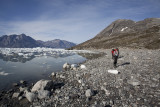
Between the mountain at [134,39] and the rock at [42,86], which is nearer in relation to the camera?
the rock at [42,86]

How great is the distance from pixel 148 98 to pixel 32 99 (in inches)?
293

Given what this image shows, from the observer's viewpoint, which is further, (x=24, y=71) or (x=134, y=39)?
(x=134, y=39)

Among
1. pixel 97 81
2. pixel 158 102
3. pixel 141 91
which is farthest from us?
pixel 97 81

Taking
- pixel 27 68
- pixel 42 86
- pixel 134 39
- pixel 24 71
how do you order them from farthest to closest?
1. pixel 134 39
2. pixel 27 68
3. pixel 24 71
4. pixel 42 86

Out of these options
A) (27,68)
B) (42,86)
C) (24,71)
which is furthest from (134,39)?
(42,86)

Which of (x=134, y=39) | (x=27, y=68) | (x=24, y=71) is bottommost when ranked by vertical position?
(x=24, y=71)

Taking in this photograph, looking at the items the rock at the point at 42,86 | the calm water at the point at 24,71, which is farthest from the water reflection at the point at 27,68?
the rock at the point at 42,86

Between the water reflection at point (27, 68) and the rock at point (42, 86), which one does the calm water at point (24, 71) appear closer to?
the water reflection at point (27, 68)

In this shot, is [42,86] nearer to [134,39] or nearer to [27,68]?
[27,68]

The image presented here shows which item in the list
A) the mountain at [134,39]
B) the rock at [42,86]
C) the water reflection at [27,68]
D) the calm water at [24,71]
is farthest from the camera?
the mountain at [134,39]

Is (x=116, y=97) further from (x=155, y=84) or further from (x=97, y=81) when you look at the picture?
(x=155, y=84)

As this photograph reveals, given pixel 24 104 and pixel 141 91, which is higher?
pixel 141 91

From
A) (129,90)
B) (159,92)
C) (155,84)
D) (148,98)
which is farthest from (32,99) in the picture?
(155,84)

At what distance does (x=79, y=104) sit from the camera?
6.04 metres
